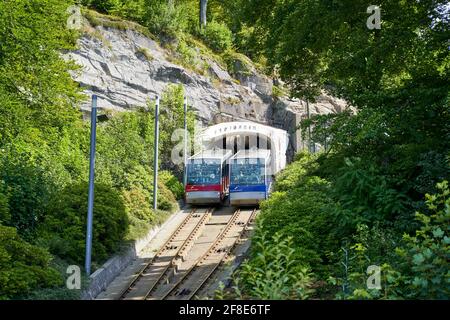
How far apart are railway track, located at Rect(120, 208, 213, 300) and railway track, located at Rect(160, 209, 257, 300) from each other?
766mm

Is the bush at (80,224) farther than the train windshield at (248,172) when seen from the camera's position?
No

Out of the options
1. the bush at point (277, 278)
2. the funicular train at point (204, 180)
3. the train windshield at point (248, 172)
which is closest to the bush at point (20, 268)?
the bush at point (277, 278)

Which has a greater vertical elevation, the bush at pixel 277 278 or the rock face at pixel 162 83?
the rock face at pixel 162 83

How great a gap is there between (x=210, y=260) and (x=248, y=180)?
883 cm

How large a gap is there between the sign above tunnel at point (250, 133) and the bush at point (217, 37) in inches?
535

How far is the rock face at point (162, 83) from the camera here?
41188 millimetres

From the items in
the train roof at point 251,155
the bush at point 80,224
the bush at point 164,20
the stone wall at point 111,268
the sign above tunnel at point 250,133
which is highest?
the bush at point 164,20

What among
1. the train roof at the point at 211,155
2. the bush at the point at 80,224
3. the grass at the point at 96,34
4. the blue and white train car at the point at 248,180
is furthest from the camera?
the grass at the point at 96,34

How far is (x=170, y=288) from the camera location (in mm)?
20375

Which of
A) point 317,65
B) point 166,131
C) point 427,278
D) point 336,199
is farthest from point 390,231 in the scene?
point 166,131

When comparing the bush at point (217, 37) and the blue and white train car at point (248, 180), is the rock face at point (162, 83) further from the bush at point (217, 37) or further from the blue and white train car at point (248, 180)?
the blue and white train car at point (248, 180)

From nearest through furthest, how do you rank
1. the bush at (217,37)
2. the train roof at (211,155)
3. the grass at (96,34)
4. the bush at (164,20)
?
the train roof at (211,155) → the grass at (96,34) → the bush at (164,20) → the bush at (217,37)

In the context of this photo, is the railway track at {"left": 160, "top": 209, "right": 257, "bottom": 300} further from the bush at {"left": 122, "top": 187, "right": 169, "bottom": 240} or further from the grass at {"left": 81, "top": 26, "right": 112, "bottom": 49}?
the grass at {"left": 81, "top": 26, "right": 112, "bottom": 49}

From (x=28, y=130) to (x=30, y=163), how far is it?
114 inches
